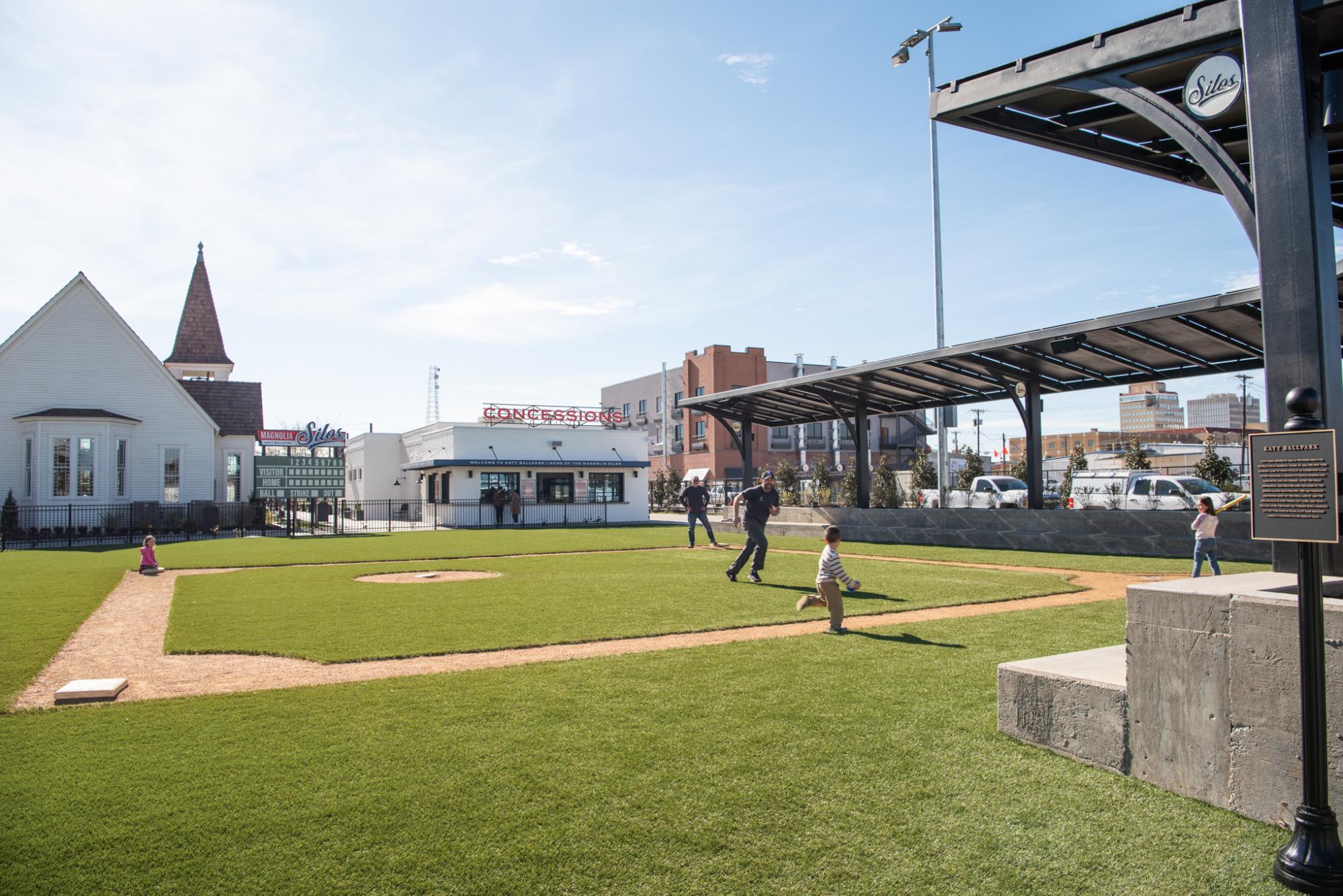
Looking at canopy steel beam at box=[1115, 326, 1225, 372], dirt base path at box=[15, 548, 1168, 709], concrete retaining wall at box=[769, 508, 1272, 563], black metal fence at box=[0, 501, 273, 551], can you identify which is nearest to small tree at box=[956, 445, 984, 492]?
concrete retaining wall at box=[769, 508, 1272, 563]

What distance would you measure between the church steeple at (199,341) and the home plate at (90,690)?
151ft

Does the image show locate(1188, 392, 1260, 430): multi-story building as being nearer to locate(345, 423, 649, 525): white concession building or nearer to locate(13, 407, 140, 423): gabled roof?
locate(345, 423, 649, 525): white concession building

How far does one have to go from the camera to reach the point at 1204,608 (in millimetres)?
4723

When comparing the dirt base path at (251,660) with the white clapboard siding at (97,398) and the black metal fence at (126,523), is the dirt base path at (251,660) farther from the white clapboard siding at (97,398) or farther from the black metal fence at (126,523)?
the white clapboard siding at (97,398)

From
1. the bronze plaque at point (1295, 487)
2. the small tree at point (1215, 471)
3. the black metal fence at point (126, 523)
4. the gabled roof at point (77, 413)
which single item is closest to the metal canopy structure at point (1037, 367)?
the bronze plaque at point (1295, 487)

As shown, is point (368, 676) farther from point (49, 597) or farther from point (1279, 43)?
point (49, 597)

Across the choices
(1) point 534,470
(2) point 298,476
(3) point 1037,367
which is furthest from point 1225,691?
(1) point 534,470

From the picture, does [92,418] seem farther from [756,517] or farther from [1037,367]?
[1037,367]

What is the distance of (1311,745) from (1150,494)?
27.7 m

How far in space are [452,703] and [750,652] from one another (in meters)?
3.06

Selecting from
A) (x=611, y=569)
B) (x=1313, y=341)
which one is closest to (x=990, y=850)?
(x=1313, y=341)

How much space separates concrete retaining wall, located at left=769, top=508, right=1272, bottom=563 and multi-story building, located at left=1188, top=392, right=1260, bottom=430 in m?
155

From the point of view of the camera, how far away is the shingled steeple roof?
4759 cm

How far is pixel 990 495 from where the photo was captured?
118 feet
